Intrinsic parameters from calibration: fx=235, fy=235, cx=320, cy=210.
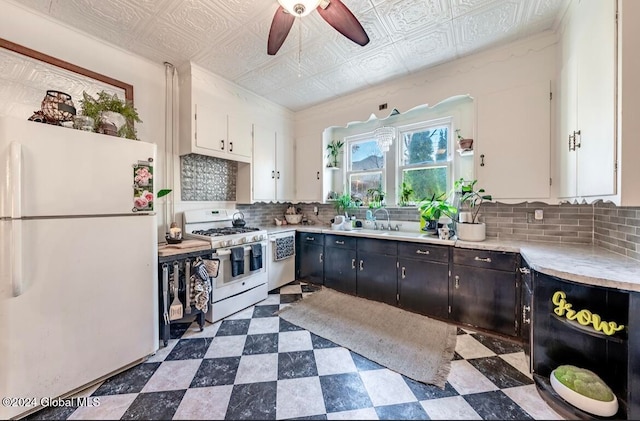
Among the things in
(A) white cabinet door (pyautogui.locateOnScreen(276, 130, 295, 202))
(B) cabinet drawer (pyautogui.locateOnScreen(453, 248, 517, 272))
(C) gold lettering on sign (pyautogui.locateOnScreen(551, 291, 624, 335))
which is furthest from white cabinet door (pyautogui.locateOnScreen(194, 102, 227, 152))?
(C) gold lettering on sign (pyautogui.locateOnScreen(551, 291, 624, 335))

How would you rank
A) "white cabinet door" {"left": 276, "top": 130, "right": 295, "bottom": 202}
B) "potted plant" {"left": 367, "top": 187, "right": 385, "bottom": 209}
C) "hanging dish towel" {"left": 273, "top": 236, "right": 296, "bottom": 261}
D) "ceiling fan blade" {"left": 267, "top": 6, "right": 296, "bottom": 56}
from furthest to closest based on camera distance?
1. "white cabinet door" {"left": 276, "top": 130, "right": 295, "bottom": 202}
2. "potted plant" {"left": 367, "top": 187, "right": 385, "bottom": 209}
3. "hanging dish towel" {"left": 273, "top": 236, "right": 296, "bottom": 261}
4. "ceiling fan blade" {"left": 267, "top": 6, "right": 296, "bottom": 56}

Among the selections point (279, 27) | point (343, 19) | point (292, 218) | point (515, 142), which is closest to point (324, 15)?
point (343, 19)

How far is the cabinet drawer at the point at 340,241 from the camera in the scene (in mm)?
3022

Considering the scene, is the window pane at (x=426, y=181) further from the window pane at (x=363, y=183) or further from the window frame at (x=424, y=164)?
the window pane at (x=363, y=183)

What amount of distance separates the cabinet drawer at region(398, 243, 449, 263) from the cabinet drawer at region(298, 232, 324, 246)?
1.12 m

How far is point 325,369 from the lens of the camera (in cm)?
175

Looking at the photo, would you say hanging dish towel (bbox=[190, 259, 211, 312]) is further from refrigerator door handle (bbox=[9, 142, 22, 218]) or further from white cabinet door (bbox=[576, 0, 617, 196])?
white cabinet door (bbox=[576, 0, 617, 196])

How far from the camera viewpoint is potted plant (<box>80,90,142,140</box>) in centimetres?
176

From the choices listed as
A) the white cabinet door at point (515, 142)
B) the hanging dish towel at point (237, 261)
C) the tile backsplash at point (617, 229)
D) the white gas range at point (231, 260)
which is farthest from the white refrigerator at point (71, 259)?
the tile backsplash at point (617, 229)

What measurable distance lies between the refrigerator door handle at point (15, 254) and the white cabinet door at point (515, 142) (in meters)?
3.59

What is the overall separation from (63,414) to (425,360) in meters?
2.38

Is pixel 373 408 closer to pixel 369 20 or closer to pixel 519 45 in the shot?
pixel 369 20

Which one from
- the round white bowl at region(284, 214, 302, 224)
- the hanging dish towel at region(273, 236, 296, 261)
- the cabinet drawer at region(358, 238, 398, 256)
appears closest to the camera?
the cabinet drawer at region(358, 238, 398, 256)

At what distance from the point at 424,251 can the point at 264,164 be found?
246 centimetres
